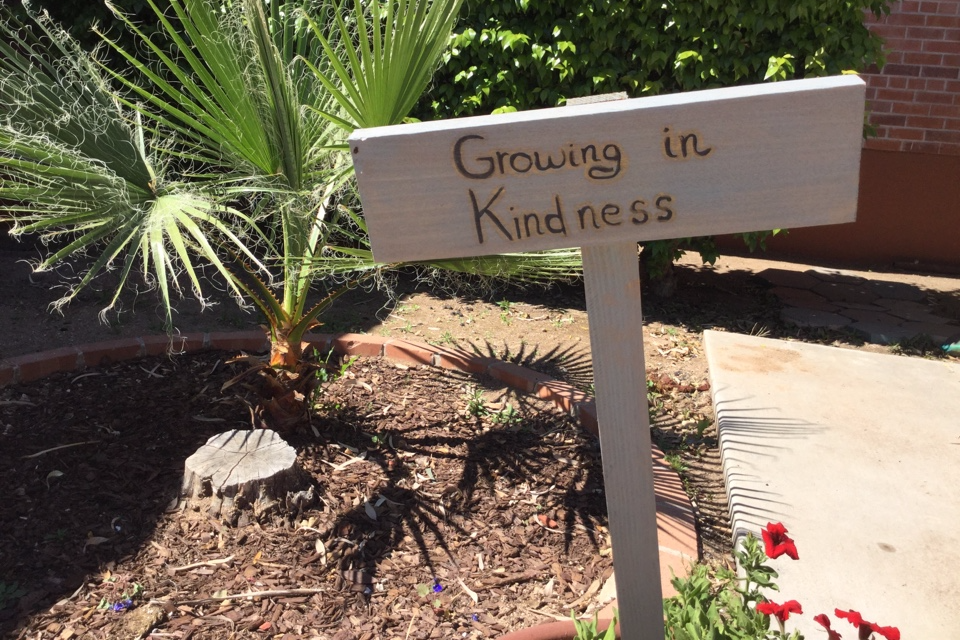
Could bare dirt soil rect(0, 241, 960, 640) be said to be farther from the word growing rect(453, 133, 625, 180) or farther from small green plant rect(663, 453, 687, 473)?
the word growing rect(453, 133, 625, 180)

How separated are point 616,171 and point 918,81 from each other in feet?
17.7

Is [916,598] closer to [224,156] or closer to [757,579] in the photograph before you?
[757,579]

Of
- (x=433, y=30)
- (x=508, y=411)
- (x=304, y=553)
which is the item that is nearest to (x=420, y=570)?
(x=304, y=553)

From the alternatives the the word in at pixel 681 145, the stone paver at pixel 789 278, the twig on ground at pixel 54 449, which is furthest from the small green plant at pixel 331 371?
the stone paver at pixel 789 278

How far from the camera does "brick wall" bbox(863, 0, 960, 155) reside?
5.54 metres

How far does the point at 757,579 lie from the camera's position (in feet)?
5.70

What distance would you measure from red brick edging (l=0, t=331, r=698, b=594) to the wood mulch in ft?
0.28

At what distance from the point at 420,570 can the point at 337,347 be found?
1.49 metres

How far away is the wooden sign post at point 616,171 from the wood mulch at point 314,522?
1.25m

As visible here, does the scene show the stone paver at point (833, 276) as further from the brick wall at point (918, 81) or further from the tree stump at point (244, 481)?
the tree stump at point (244, 481)

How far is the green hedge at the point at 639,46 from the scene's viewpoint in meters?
4.26

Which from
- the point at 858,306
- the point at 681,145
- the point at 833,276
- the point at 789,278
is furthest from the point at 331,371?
the point at 833,276

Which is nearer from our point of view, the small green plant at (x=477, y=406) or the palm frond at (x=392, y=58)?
the palm frond at (x=392, y=58)

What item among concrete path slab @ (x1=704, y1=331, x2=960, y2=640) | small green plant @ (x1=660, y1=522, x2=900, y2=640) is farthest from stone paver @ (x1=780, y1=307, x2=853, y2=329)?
small green plant @ (x1=660, y1=522, x2=900, y2=640)
